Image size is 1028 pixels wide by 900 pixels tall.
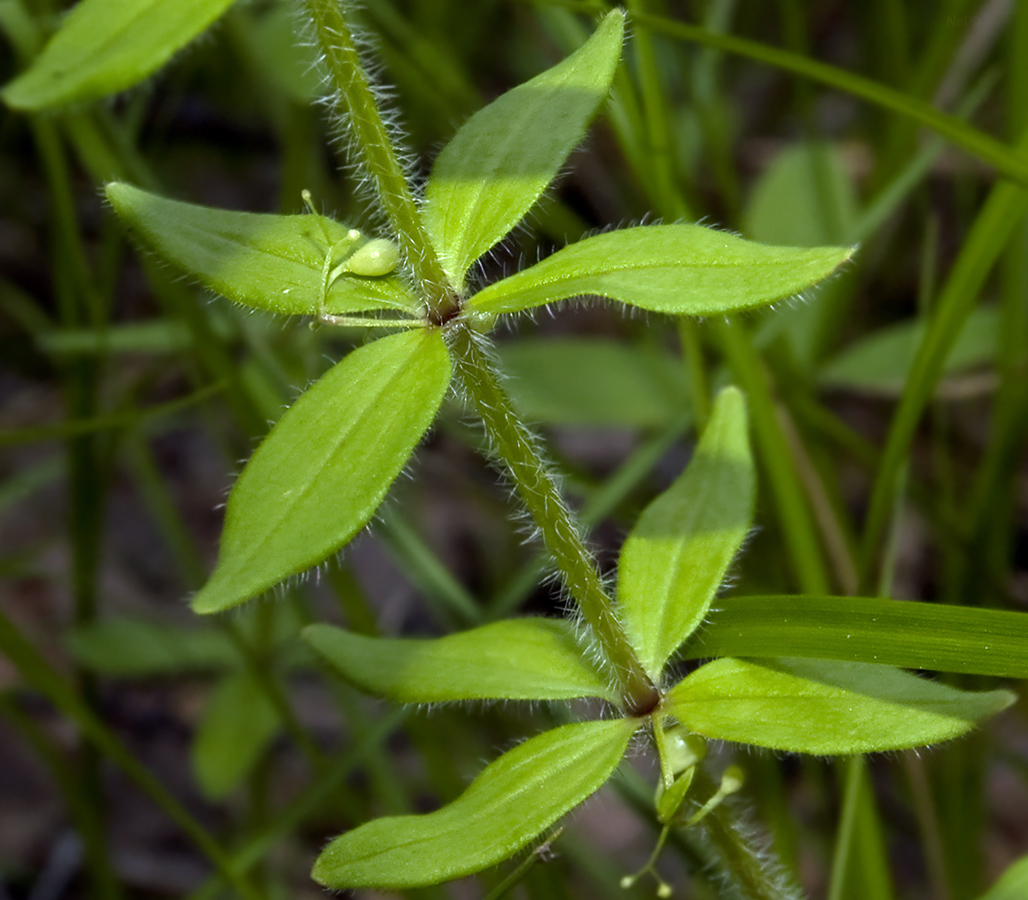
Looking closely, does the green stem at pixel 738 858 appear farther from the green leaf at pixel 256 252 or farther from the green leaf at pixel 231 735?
the green leaf at pixel 231 735

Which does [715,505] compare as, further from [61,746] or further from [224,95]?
[224,95]

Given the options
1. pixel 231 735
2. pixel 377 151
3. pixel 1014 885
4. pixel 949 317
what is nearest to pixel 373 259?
pixel 377 151

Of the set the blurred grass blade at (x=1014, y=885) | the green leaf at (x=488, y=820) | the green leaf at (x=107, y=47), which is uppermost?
the green leaf at (x=107, y=47)

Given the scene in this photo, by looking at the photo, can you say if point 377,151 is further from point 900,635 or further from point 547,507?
point 900,635

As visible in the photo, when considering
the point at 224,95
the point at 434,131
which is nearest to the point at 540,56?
the point at 434,131

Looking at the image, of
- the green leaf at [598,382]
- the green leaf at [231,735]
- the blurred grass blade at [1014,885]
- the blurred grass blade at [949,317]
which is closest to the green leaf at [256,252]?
the blurred grass blade at [949,317]

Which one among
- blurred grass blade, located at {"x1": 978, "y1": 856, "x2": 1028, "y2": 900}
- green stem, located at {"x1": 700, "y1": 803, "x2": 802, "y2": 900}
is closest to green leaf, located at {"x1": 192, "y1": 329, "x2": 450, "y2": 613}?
green stem, located at {"x1": 700, "y1": 803, "x2": 802, "y2": 900}
